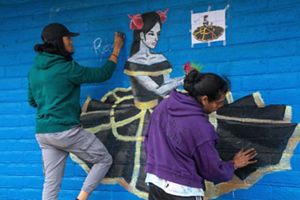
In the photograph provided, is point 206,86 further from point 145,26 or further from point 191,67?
point 145,26

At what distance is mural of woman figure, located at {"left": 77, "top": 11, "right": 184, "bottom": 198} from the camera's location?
428 cm

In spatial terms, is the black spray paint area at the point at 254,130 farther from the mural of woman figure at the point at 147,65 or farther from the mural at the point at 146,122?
the mural of woman figure at the point at 147,65

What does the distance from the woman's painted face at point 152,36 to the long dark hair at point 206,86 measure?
1.30 meters

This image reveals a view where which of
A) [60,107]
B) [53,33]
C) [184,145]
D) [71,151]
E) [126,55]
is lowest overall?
[71,151]

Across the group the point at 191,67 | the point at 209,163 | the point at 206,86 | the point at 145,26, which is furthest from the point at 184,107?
the point at 145,26

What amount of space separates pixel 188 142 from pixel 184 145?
34 millimetres

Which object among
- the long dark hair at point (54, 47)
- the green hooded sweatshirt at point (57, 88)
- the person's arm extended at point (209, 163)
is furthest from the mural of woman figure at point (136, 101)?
the person's arm extended at point (209, 163)

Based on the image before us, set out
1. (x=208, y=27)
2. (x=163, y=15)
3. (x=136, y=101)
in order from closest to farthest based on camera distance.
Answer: (x=208, y=27), (x=163, y=15), (x=136, y=101)

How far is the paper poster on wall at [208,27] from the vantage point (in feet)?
13.1

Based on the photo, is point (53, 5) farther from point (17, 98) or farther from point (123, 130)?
point (123, 130)

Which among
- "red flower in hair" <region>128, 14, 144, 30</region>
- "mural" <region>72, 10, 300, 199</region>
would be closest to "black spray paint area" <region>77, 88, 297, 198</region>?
"mural" <region>72, 10, 300, 199</region>

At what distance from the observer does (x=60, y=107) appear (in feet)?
13.0

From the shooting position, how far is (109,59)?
4.25 metres

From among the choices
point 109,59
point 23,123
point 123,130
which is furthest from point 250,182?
point 23,123
